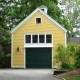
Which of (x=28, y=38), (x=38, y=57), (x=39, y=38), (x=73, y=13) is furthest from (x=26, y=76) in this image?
(x=73, y=13)

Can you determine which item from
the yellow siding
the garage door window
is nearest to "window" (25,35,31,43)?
the garage door window

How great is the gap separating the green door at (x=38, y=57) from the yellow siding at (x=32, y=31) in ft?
2.71

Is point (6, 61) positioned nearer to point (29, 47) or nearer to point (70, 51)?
point (29, 47)

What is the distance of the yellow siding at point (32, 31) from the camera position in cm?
4275

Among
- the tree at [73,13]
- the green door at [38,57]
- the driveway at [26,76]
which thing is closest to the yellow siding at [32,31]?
the green door at [38,57]

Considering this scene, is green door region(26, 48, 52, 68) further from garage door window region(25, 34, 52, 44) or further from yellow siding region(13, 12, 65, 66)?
garage door window region(25, 34, 52, 44)

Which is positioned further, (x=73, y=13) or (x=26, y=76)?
(x=73, y=13)

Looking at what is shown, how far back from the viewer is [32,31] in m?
43.1

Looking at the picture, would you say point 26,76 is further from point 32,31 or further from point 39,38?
point 32,31

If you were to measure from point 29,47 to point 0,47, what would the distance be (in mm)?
3794

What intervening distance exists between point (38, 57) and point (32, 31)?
339 cm

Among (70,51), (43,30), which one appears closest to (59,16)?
(43,30)

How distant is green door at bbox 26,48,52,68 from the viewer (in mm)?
42531

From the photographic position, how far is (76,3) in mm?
66438
